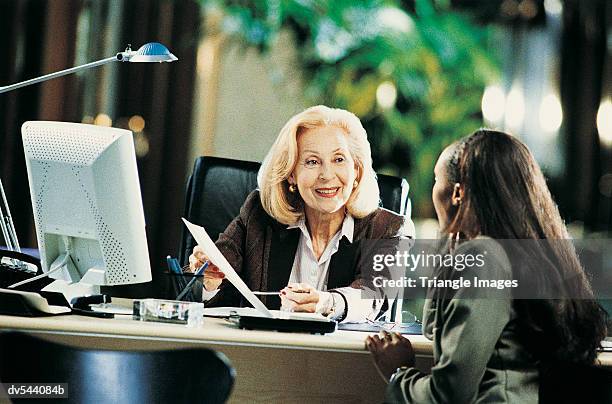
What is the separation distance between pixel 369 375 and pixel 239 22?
7.92ft

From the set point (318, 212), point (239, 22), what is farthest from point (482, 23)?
point (318, 212)

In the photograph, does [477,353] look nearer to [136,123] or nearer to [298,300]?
[298,300]

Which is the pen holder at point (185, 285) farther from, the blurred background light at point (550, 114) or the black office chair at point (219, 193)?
the blurred background light at point (550, 114)

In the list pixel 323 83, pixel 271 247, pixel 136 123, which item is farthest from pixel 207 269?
pixel 323 83

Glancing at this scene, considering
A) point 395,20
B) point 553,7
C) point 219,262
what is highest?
point 553,7

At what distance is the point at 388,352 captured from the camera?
4.52 ft

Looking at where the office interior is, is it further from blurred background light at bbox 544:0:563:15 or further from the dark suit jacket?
the dark suit jacket

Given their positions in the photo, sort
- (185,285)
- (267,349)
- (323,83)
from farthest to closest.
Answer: (323,83) → (185,285) → (267,349)

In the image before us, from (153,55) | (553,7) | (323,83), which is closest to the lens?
(153,55)

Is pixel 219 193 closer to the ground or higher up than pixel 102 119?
closer to the ground

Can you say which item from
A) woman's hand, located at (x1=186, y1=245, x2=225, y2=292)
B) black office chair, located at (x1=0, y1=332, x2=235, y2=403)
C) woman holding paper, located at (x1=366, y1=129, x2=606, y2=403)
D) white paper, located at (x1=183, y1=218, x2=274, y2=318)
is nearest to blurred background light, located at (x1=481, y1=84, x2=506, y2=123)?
woman's hand, located at (x1=186, y1=245, x2=225, y2=292)

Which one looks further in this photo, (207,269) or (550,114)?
(550,114)

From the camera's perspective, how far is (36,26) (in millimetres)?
3393

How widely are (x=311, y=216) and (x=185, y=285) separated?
790mm
